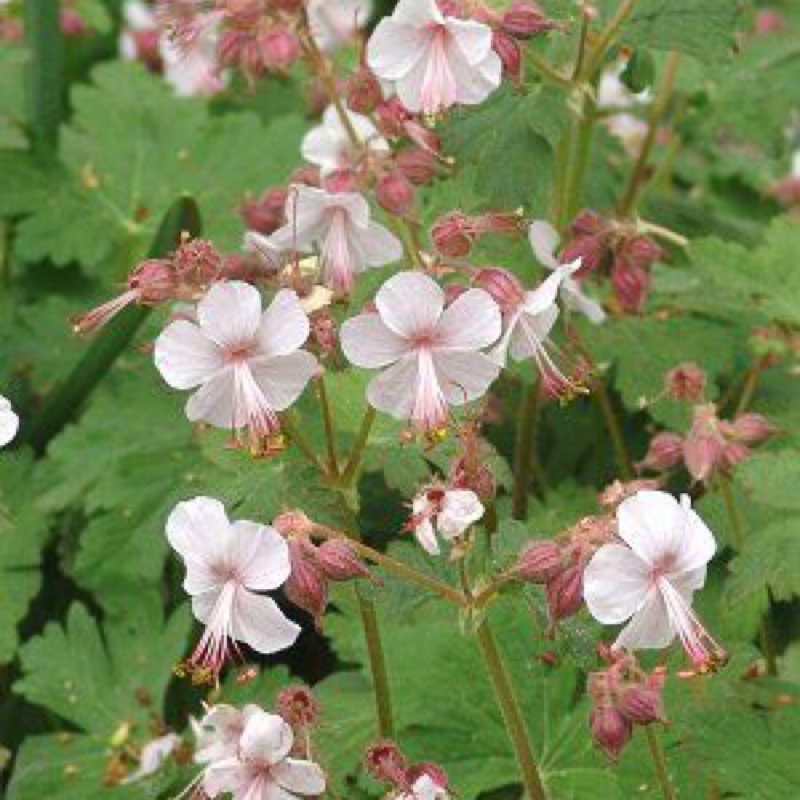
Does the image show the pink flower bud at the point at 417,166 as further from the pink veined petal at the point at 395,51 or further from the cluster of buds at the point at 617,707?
the cluster of buds at the point at 617,707

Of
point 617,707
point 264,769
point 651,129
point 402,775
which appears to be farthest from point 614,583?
point 651,129

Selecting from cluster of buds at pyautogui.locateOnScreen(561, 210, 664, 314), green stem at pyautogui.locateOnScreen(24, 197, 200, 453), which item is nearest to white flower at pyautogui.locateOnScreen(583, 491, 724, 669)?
cluster of buds at pyautogui.locateOnScreen(561, 210, 664, 314)

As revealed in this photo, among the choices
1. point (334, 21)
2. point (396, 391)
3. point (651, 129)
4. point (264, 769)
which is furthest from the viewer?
point (334, 21)

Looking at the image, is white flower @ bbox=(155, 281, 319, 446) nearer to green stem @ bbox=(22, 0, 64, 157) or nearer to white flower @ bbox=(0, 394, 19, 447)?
white flower @ bbox=(0, 394, 19, 447)

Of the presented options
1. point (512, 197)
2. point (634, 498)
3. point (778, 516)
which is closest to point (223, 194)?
point (512, 197)

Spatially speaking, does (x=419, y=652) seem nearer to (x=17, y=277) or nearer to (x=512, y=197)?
(x=512, y=197)

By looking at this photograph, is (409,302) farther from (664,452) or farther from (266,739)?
(664,452)

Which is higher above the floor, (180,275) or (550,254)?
(180,275)
